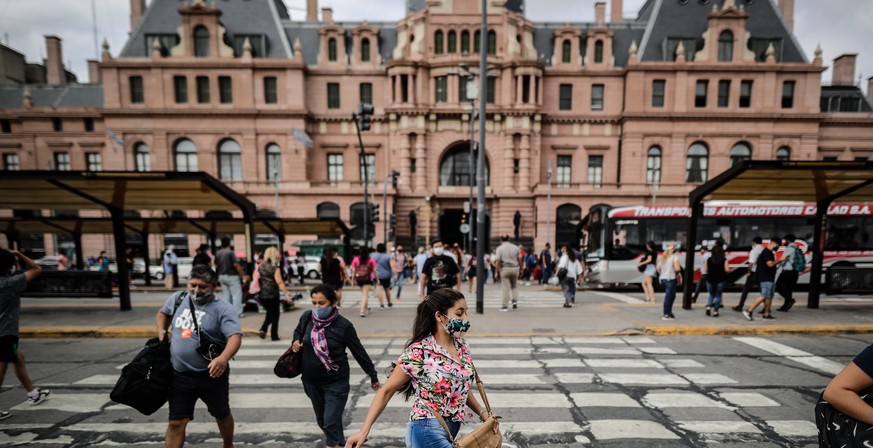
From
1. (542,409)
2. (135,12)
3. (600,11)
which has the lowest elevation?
(542,409)

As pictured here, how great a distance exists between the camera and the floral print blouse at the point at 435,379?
2299mm

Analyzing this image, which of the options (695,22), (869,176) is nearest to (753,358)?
(869,176)

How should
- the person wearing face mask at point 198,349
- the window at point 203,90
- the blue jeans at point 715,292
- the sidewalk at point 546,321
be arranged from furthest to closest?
the window at point 203,90 < the blue jeans at point 715,292 < the sidewalk at point 546,321 < the person wearing face mask at point 198,349

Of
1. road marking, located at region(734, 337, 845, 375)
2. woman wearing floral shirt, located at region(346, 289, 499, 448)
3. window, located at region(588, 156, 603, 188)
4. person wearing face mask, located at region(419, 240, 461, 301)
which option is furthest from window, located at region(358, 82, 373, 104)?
woman wearing floral shirt, located at region(346, 289, 499, 448)

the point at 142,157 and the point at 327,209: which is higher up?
the point at 142,157

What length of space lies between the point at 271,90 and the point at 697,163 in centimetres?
3800

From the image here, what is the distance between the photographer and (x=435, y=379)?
231 centimetres

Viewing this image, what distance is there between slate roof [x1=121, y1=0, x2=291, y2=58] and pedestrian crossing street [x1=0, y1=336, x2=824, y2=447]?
3325cm

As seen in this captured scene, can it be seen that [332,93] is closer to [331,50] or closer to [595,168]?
[331,50]

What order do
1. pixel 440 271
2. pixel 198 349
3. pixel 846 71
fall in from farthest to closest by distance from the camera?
pixel 846 71, pixel 440 271, pixel 198 349

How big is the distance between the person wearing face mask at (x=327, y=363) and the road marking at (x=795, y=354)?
24.0 feet

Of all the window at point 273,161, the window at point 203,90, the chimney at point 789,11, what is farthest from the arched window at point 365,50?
the chimney at point 789,11

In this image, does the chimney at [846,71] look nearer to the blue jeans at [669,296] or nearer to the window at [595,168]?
→ the window at [595,168]

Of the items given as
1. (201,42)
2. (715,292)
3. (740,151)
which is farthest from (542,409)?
(201,42)
